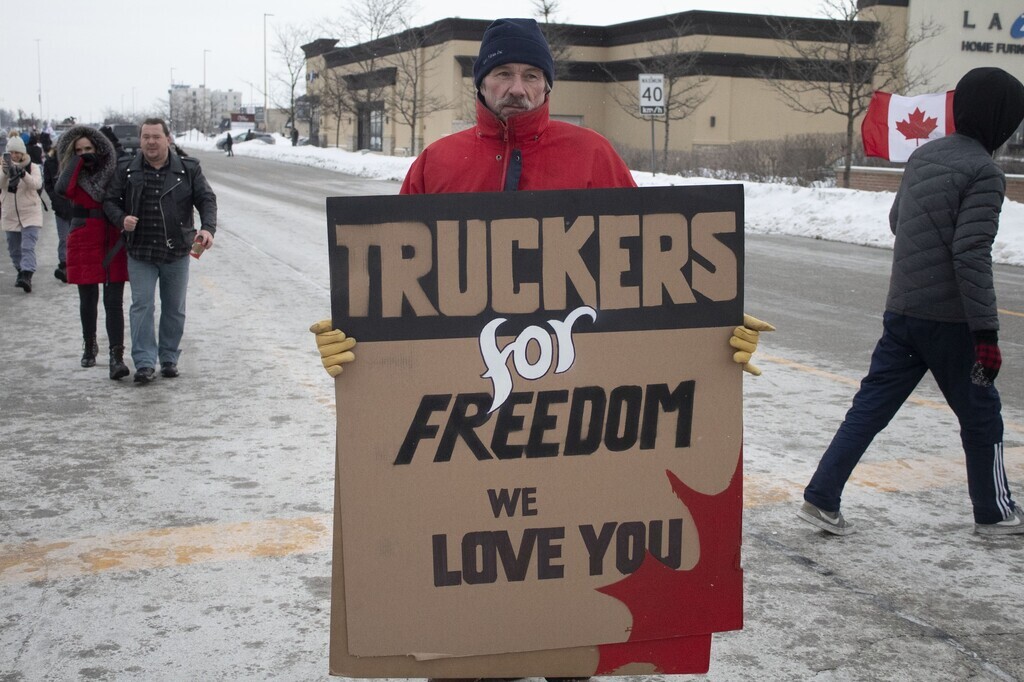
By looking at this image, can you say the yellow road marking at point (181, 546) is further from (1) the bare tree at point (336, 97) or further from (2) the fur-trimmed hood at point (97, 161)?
(1) the bare tree at point (336, 97)

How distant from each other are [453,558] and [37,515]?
2.89 meters

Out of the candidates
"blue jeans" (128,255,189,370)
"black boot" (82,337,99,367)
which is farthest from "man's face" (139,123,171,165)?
"black boot" (82,337,99,367)

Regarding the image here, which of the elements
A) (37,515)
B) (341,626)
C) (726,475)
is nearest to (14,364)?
(37,515)

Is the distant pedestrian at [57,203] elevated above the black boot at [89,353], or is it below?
above

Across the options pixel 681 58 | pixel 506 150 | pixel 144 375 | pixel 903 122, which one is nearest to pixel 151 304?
pixel 144 375

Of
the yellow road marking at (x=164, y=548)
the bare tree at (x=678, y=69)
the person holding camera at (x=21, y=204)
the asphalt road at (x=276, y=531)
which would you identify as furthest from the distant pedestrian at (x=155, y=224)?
the bare tree at (x=678, y=69)

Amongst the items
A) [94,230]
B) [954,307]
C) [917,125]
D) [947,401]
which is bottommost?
[947,401]

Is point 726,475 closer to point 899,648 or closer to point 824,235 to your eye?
point 899,648

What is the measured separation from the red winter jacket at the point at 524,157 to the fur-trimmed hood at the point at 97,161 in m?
5.13

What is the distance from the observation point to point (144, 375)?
750 centimetres

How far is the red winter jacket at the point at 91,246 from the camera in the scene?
766cm

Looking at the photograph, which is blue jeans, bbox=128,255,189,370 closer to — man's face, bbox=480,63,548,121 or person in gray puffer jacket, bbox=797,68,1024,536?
person in gray puffer jacket, bbox=797,68,1024,536

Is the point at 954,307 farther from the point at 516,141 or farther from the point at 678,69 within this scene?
the point at 678,69

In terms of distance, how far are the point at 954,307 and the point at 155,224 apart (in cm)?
531
